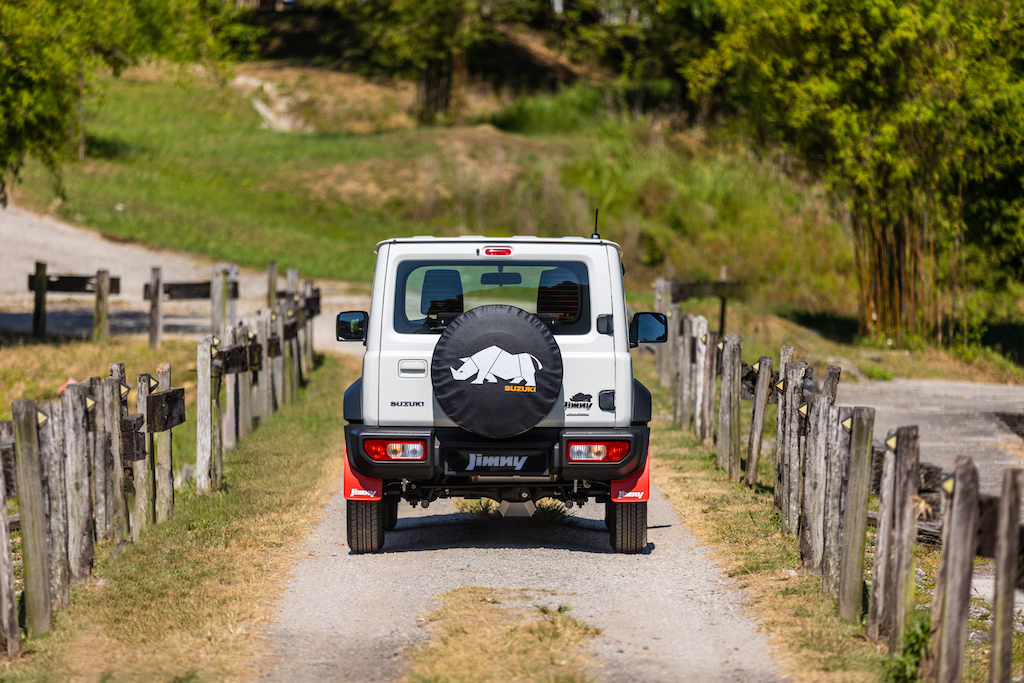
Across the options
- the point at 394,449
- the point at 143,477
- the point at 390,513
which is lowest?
the point at 390,513

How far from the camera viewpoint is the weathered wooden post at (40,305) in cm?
1894

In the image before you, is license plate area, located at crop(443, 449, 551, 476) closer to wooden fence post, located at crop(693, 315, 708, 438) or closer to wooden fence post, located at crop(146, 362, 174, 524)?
wooden fence post, located at crop(146, 362, 174, 524)

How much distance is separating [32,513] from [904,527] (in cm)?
440

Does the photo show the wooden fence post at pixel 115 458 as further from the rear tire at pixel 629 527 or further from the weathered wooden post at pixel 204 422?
the rear tire at pixel 629 527

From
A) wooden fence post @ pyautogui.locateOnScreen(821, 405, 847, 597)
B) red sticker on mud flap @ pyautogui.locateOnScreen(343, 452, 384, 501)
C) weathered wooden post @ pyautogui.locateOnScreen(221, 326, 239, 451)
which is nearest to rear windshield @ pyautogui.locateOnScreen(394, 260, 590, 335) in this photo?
red sticker on mud flap @ pyautogui.locateOnScreen(343, 452, 384, 501)

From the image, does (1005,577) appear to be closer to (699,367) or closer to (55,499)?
(55,499)

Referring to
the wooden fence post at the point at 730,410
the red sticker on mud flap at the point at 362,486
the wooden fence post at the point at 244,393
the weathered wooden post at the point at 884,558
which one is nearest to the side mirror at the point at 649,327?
the red sticker on mud flap at the point at 362,486

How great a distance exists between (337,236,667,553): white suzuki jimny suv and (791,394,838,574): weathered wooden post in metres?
1.05

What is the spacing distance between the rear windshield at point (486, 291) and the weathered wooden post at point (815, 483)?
1.57 meters

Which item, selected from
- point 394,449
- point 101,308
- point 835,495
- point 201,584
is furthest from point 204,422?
point 101,308

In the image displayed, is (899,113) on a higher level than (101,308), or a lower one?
higher

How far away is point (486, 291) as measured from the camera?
7.81 metres

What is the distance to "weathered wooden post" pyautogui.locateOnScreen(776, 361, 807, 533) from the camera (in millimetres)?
8078

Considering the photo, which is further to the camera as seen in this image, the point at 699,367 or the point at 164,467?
the point at 699,367
